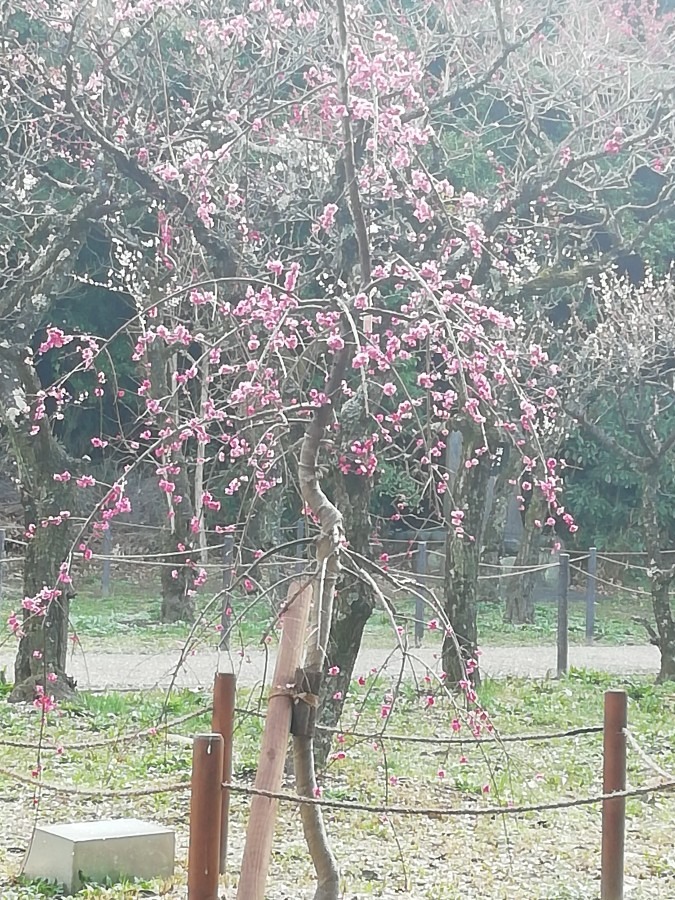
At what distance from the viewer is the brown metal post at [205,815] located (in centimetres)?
314

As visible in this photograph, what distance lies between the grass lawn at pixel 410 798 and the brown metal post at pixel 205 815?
3.14 feet

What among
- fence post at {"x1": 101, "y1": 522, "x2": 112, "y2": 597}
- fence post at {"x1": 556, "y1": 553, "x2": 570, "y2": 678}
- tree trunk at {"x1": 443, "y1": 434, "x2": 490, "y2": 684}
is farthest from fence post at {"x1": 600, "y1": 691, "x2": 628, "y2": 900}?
fence post at {"x1": 101, "y1": 522, "x2": 112, "y2": 597}

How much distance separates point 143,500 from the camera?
19.3m

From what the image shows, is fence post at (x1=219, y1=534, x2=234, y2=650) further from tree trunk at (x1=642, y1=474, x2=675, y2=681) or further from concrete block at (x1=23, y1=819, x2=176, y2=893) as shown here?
tree trunk at (x1=642, y1=474, x2=675, y2=681)

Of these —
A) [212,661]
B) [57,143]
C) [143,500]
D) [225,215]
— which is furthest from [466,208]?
[143,500]

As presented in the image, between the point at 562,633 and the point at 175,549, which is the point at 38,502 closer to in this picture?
the point at 562,633

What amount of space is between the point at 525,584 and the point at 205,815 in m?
13.3

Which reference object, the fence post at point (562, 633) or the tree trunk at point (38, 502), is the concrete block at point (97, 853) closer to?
the tree trunk at point (38, 502)

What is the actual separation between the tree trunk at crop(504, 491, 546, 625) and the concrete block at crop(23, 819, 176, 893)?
1161 centimetres

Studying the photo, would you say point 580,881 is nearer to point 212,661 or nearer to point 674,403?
point 212,661

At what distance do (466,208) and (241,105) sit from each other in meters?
2.21

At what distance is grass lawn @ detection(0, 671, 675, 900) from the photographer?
4949 millimetres

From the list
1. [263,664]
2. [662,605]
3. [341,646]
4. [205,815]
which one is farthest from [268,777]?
[263,664]

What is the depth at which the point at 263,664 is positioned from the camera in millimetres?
11539
